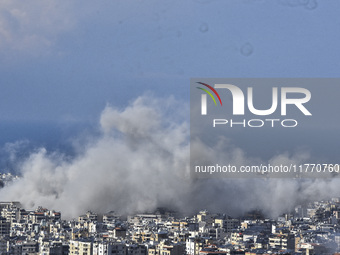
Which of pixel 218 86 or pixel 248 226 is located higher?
pixel 218 86

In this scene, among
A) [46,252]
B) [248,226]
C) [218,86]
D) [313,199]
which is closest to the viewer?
[46,252]

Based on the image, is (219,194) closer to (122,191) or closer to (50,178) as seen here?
(122,191)

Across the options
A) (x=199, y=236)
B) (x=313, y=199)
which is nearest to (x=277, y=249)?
(x=199, y=236)

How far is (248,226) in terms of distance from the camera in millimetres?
10812

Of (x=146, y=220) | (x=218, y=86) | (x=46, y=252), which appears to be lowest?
(x=46, y=252)

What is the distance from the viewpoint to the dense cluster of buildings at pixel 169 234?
27.1ft

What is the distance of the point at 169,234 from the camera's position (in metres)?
9.84

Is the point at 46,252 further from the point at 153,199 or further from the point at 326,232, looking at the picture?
the point at 153,199

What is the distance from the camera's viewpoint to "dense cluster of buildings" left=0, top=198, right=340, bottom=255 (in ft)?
27.1

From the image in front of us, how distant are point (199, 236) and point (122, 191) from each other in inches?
215

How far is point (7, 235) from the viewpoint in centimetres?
958

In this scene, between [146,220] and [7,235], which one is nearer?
[7,235]

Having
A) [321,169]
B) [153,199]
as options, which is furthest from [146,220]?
[321,169]

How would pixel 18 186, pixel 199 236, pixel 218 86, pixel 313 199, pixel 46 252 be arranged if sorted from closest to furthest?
pixel 46 252 → pixel 199 236 → pixel 218 86 → pixel 313 199 → pixel 18 186
